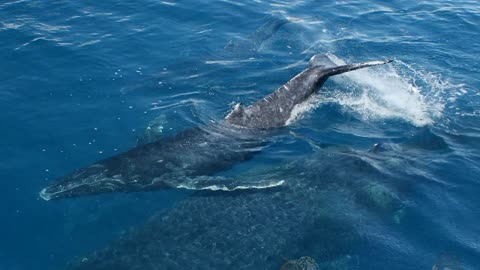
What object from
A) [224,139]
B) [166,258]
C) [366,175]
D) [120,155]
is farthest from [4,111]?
[366,175]

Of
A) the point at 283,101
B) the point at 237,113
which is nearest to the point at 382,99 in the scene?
the point at 283,101

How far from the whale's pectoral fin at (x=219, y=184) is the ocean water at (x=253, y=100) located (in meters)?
0.28

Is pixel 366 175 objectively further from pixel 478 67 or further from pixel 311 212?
pixel 478 67

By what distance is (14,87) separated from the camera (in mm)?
18281

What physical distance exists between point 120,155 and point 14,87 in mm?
6485

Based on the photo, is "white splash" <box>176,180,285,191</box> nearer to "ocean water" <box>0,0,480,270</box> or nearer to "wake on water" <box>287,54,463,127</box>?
"ocean water" <box>0,0,480,270</box>

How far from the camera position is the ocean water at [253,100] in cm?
1270

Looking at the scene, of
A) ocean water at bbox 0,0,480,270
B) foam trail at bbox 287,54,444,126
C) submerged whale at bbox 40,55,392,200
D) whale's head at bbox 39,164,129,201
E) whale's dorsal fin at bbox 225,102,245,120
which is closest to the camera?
ocean water at bbox 0,0,480,270

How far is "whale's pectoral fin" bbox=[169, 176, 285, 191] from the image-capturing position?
1425 cm

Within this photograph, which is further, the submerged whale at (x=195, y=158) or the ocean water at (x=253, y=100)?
the submerged whale at (x=195, y=158)

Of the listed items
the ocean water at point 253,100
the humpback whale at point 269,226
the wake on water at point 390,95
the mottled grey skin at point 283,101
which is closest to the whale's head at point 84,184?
the ocean water at point 253,100

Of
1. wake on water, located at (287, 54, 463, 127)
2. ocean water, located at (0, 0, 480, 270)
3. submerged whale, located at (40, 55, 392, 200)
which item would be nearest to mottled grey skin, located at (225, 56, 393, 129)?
submerged whale, located at (40, 55, 392, 200)

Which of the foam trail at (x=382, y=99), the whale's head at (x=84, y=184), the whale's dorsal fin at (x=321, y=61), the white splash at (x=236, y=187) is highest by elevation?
the whale's dorsal fin at (x=321, y=61)

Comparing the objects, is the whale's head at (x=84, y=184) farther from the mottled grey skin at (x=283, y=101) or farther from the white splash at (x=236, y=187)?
the mottled grey skin at (x=283, y=101)
